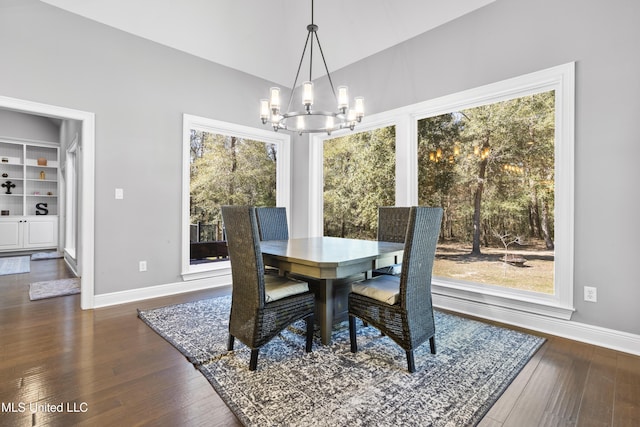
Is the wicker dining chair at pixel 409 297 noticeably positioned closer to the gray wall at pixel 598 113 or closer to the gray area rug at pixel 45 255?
the gray wall at pixel 598 113

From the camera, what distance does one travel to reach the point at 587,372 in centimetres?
200

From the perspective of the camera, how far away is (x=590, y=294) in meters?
2.47

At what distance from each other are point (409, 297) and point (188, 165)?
317 centimetres

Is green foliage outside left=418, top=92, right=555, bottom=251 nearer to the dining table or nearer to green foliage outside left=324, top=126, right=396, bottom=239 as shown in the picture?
green foliage outside left=324, top=126, right=396, bottom=239

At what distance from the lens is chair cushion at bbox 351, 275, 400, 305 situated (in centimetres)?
202

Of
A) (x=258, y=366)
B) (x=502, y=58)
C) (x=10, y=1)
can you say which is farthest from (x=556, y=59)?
(x=10, y=1)

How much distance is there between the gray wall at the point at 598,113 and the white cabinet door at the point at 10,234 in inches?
353

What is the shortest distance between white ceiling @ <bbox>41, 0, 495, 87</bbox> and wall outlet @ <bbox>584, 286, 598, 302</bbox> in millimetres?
2749

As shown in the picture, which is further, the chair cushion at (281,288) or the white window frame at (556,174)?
the white window frame at (556,174)

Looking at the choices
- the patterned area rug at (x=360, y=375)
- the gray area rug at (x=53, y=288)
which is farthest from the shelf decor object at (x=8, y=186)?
the patterned area rug at (x=360, y=375)

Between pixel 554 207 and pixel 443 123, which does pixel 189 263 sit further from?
pixel 554 207

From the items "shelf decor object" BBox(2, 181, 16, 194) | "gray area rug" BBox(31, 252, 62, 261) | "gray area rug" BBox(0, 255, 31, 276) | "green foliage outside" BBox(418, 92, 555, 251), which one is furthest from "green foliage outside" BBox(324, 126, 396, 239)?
"shelf decor object" BBox(2, 181, 16, 194)

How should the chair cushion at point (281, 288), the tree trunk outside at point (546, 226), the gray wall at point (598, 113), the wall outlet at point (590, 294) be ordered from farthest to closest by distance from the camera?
the tree trunk outside at point (546, 226)
the wall outlet at point (590, 294)
the gray wall at point (598, 113)
the chair cushion at point (281, 288)

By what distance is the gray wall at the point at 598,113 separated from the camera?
2293 mm
